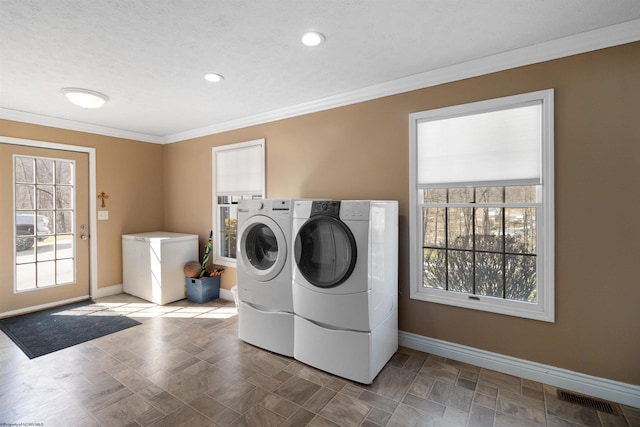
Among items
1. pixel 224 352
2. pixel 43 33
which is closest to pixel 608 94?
pixel 224 352

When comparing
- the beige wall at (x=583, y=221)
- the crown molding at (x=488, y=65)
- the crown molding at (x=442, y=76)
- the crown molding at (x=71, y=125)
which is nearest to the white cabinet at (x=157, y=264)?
the crown molding at (x=71, y=125)

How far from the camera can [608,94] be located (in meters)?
2.10

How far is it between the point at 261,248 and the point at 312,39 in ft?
6.06

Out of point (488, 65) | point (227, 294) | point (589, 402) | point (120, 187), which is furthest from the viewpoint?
point (120, 187)

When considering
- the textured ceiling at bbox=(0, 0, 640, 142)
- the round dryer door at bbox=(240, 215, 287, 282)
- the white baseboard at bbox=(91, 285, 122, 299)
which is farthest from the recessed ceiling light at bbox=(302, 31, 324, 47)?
the white baseboard at bbox=(91, 285, 122, 299)

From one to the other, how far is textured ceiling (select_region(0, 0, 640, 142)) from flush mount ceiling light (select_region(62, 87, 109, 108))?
0.23 ft

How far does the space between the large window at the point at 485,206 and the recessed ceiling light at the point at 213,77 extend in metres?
1.76

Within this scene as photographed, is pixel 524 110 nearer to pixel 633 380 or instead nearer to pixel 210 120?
pixel 633 380

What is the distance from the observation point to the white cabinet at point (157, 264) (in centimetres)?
407

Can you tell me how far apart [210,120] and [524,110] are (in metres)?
3.56

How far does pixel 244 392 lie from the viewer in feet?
7.36

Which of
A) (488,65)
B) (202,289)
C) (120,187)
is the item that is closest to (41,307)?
(120,187)

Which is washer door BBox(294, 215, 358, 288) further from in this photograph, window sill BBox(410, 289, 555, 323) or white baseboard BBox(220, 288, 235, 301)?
white baseboard BBox(220, 288, 235, 301)

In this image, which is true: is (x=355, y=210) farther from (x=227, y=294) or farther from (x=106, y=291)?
(x=106, y=291)
